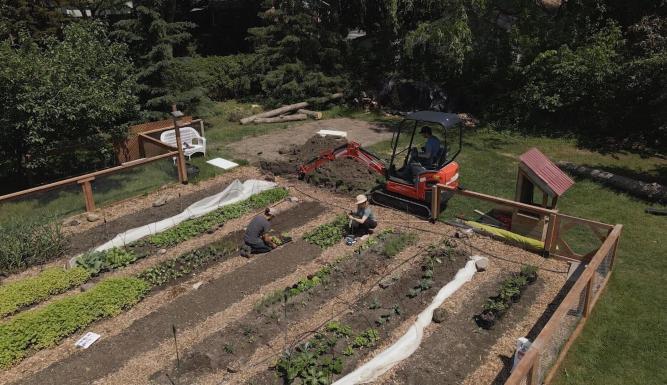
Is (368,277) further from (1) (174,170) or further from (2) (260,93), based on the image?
(2) (260,93)

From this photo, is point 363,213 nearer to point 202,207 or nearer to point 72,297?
point 202,207

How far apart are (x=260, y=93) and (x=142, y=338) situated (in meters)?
19.7

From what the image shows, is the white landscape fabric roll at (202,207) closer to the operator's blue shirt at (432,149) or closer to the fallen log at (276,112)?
the operator's blue shirt at (432,149)

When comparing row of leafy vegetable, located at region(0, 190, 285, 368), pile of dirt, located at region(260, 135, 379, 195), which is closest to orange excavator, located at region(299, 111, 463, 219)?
pile of dirt, located at region(260, 135, 379, 195)

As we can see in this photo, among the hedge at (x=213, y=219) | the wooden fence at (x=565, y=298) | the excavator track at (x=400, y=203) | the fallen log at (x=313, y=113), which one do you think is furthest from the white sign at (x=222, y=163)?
the wooden fence at (x=565, y=298)

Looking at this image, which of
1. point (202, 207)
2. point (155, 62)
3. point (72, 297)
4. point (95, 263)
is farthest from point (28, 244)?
point (155, 62)

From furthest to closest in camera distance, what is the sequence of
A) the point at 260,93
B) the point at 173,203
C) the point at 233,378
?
the point at 260,93, the point at 173,203, the point at 233,378

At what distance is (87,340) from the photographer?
27.7 feet

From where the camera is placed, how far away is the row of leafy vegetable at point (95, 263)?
371 inches

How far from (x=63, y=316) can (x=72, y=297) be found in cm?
58

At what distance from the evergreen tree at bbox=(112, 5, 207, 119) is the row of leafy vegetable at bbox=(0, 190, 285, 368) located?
9.60 metres

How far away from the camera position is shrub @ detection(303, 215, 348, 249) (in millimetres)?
11586

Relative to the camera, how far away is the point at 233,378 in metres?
7.46

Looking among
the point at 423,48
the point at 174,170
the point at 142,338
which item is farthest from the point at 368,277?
the point at 423,48
